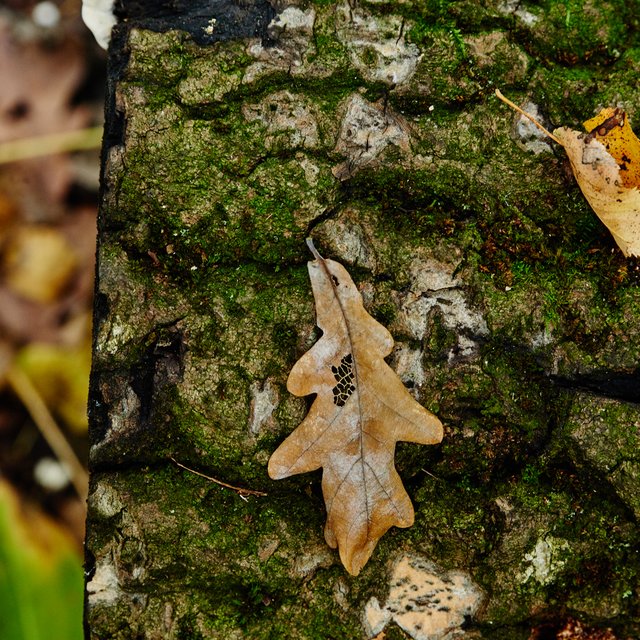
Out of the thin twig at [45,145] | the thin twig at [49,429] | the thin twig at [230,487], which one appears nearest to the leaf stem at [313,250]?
the thin twig at [230,487]

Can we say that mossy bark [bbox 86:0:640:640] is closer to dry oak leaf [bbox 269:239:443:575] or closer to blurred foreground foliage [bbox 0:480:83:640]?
dry oak leaf [bbox 269:239:443:575]

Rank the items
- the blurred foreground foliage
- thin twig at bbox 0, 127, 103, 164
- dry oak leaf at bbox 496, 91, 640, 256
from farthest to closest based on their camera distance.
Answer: thin twig at bbox 0, 127, 103, 164 → the blurred foreground foliage → dry oak leaf at bbox 496, 91, 640, 256

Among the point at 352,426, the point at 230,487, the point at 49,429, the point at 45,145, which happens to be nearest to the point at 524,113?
the point at 352,426

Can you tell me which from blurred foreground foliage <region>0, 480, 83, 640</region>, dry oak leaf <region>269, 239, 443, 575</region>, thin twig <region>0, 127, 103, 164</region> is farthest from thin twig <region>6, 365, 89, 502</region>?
dry oak leaf <region>269, 239, 443, 575</region>

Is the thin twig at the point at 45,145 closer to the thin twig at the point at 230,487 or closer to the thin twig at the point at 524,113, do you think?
the thin twig at the point at 230,487

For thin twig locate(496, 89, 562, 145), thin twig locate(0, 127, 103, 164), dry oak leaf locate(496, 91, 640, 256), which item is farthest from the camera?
thin twig locate(0, 127, 103, 164)

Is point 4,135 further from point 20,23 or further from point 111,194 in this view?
point 111,194
